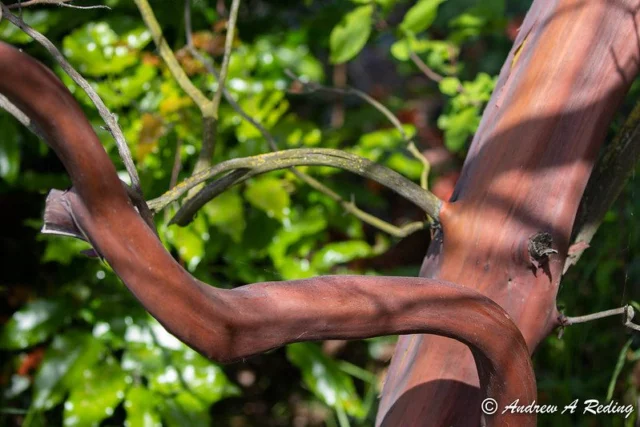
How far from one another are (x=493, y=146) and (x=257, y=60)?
102 centimetres

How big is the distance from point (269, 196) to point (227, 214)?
12 cm

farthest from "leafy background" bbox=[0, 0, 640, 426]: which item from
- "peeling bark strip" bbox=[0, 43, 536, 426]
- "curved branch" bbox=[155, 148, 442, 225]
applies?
"peeling bark strip" bbox=[0, 43, 536, 426]

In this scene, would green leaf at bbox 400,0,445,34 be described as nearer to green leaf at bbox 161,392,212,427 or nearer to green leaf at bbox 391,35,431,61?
green leaf at bbox 391,35,431,61

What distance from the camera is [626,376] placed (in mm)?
1976

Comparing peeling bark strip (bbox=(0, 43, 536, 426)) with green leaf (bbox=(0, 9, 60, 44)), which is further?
green leaf (bbox=(0, 9, 60, 44))

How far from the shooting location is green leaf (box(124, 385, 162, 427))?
169cm

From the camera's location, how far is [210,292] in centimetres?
77

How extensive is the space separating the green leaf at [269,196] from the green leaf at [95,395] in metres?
0.50

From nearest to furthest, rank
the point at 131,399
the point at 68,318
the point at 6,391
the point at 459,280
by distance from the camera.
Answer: the point at 459,280 < the point at 131,399 < the point at 68,318 < the point at 6,391

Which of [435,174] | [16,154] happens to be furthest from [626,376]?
[16,154]

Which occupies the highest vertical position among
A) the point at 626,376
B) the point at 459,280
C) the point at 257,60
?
the point at 459,280

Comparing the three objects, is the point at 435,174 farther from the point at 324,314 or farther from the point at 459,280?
the point at 324,314

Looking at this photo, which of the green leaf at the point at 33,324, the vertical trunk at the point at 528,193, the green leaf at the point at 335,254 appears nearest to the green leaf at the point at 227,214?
the green leaf at the point at 335,254

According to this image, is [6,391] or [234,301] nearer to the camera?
[234,301]
